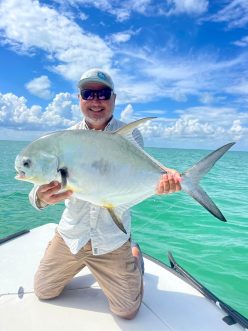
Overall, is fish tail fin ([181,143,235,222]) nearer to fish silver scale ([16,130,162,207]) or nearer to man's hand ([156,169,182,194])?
man's hand ([156,169,182,194])

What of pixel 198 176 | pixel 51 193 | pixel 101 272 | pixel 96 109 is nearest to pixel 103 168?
pixel 51 193

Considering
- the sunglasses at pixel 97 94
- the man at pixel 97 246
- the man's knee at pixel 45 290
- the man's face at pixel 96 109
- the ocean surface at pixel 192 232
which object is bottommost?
the ocean surface at pixel 192 232

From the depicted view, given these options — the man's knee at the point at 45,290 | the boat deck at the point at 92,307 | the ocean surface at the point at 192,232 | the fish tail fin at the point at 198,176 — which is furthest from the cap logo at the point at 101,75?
the ocean surface at the point at 192,232

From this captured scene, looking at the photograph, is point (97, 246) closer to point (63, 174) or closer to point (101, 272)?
point (101, 272)

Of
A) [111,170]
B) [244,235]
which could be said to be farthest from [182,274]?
[244,235]

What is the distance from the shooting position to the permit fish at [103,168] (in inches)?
78.7

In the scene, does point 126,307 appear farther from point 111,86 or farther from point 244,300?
point 244,300

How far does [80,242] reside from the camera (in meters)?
2.90

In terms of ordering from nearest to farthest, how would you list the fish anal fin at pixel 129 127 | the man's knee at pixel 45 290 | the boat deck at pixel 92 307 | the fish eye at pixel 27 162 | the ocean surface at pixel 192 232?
1. the fish eye at pixel 27 162
2. the fish anal fin at pixel 129 127
3. the boat deck at pixel 92 307
4. the man's knee at pixel 45 290
5. the ocean surface at pixel 192 232

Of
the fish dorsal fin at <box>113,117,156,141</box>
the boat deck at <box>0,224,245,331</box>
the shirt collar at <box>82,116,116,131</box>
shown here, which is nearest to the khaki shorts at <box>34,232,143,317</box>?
the boat deck at <box>0,224,245,331</box>

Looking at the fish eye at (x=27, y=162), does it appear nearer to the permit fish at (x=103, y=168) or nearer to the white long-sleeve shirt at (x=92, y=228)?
the permit fish at (x=103, y=168)

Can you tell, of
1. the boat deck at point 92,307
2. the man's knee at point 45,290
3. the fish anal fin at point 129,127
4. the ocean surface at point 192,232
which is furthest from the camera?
the ocean surface at point 192,232

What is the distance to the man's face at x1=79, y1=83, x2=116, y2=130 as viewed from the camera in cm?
283

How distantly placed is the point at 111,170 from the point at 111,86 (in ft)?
3.28
